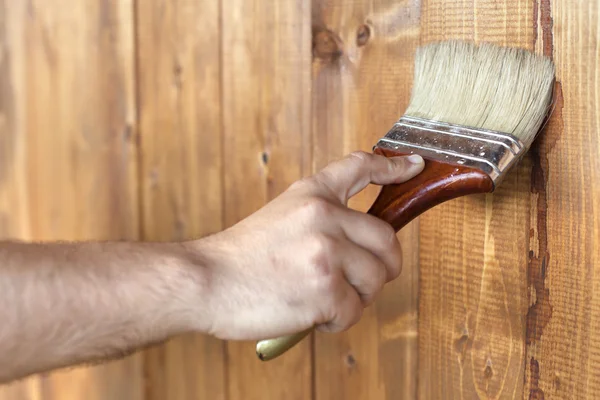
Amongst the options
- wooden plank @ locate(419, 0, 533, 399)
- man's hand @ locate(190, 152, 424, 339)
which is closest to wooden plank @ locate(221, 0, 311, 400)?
wooden plank @ locate(419, 0, 533, 399)

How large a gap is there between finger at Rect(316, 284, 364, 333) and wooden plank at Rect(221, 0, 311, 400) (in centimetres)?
37

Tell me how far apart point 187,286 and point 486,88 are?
35cm

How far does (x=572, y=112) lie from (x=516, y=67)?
0.07 metres

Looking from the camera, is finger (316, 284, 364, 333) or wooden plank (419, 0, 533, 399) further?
wooden plank (419, 0, 533, 399)

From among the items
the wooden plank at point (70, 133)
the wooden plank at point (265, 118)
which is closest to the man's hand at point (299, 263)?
the wooden plank at point (265, 118)

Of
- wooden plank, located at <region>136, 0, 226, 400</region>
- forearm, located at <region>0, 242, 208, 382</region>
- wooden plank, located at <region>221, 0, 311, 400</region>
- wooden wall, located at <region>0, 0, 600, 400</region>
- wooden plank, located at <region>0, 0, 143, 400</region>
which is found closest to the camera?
forearm, located at <region>0, 242, 208, 382</region>

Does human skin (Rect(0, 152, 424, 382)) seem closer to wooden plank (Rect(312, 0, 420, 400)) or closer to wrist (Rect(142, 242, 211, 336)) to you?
wrist (Rect(142, 242, 211, 336))

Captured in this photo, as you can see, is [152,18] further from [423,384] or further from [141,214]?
[423,384]

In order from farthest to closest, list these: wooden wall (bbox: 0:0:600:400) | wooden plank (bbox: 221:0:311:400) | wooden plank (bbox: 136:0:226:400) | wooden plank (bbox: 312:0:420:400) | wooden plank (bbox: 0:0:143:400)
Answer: wooden plank (bbox: 0:0:143:400) → wooden plank (bbox: 136:0:226:400) → wooden plank (bbox: 221:0:311:400) → wooden plank (bbox: 312:0:420:400) → wooden wall (bbox: 0:0:600:400)

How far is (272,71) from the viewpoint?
103 centimetres

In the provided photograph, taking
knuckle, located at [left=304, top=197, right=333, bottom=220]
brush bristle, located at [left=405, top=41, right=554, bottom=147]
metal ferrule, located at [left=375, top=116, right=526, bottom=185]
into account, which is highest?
→ brush bristle, located at [left=405, top=41, right=554, bottom=147]

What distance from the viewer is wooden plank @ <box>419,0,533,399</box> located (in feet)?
2.55

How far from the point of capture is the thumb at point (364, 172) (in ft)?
2.27

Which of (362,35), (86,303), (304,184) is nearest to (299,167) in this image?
(362,35)
